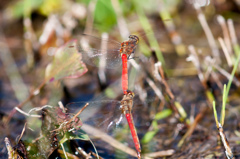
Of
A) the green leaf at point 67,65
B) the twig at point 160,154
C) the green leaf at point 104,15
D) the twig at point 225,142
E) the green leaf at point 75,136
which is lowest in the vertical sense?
the twig at point 160,154

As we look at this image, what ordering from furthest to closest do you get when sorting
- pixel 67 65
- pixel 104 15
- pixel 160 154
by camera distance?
pixel 104 15 < pixel 67 65 < pixel 160 154

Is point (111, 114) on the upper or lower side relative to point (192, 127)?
upper

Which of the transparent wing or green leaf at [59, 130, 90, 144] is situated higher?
the transparent wing

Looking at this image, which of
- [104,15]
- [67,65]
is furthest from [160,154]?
[104,15]

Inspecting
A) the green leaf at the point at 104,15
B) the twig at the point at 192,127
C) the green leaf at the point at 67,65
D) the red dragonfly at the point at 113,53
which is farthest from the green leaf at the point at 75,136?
the green leaf at the point at 104,15

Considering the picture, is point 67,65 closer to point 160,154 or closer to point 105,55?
point 105,55

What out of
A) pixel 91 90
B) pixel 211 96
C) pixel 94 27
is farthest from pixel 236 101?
pixel 94 27

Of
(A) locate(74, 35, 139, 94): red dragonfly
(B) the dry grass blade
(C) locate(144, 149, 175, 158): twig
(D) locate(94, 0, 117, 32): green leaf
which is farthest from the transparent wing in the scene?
(D) locate(94, 0, 117, 32): green leaf

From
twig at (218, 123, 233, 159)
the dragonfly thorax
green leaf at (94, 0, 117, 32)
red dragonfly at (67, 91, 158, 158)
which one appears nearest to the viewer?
twig at (218, 123, 233, 159)

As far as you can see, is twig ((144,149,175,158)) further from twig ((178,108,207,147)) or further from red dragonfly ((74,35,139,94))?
red dragonfly ((74,35,139,94))

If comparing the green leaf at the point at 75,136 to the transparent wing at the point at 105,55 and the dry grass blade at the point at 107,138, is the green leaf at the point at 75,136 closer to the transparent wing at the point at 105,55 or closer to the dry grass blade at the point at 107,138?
the dry grass blade at the point at 107,138
